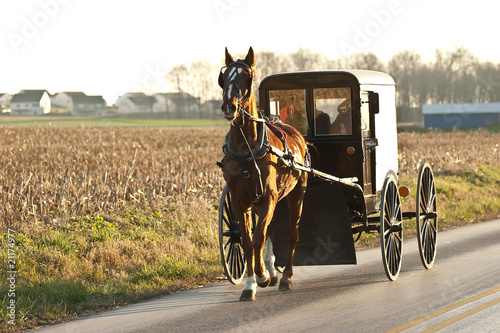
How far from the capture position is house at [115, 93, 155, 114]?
13262 centimetres

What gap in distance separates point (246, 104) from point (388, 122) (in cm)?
402

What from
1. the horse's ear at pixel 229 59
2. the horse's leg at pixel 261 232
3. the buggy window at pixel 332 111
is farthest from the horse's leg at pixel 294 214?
the horse's ear at pixel 229 59

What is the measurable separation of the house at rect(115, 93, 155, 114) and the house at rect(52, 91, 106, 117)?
351 centimetres

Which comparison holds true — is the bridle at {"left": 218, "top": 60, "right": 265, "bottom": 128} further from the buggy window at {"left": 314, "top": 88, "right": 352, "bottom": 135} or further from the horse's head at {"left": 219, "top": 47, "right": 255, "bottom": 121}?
the buggy window at {"left": 314, "top": 88, "right": 352, "bottom": 135}

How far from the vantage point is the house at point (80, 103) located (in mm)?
139875

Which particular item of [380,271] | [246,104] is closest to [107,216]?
[380,271]

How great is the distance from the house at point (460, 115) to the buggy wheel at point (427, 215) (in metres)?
87.1

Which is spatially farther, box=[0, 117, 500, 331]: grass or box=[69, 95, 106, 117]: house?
box=[69, 95, 106, 117]: house

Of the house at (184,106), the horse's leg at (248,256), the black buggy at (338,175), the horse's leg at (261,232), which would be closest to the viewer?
the horse's leg at (261,232)

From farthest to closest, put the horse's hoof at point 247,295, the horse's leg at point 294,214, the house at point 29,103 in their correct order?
the house at point 29,103 → the horse's leg at point 294,214 → the horse's hoof at point 247,295

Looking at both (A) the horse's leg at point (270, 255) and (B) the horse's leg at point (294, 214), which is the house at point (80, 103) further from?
(B) the horse's leg at point (294, 214)

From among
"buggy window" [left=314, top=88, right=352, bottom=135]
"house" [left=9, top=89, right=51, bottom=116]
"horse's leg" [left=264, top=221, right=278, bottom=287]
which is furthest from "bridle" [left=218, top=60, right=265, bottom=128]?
"house" [left=9, top=89, right=51, bottom=116]

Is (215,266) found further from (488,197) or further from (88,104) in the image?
(88,104)

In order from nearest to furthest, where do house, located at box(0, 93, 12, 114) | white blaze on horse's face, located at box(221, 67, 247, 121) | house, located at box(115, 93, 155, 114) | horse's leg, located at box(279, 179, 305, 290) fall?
white blaze on horse's face, located at box(221, 67, 247, 121)
horse's leg, located at box(279, 179, 305, 290)
house, located at box(0, 93, 12, 114)
house, located at box(115, 93, 155, 114)
